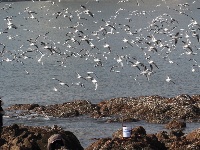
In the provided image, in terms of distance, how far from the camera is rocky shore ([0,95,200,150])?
2448cm

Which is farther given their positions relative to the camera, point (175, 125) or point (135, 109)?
point (135, 109)

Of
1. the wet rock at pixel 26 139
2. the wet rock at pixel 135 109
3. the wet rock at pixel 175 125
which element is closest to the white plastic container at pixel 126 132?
the wet rock at pixel 26 139

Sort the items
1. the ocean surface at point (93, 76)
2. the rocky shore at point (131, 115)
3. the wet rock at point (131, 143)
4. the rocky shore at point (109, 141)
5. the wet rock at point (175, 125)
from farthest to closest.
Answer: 1. the ocean surface at point (93, 76)
2. the wet rock at point (175, 125)
3. the rocky shore at point (131, 115)
4. the rocky shore at point (109, 141)
5. the wet rock at point (131, 143)

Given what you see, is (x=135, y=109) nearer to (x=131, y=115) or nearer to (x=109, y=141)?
(x=131, y=115)

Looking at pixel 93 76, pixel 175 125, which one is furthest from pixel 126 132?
pixel 93 76

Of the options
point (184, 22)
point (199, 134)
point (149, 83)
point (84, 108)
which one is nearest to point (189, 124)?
point (84, 108)

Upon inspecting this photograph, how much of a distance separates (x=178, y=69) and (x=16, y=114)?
26061mm

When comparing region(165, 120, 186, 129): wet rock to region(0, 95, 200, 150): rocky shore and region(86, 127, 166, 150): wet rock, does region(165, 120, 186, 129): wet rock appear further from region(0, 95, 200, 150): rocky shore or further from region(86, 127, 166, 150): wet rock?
region(86, 127, 166, 150): wet rock

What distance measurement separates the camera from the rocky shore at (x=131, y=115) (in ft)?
80.3

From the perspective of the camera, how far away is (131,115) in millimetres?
39781

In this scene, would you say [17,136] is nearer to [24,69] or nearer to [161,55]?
[24,69]

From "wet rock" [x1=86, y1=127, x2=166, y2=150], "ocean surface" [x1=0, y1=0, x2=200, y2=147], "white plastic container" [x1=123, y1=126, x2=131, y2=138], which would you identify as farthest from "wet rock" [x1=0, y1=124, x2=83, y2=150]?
"ocean surface" [x1=0, y1=0, x2=200, y2=147]

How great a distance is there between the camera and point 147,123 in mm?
37844

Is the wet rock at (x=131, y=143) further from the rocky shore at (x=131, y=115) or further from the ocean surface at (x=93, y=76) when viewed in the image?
the ocean surface at (x=93, y=76)
